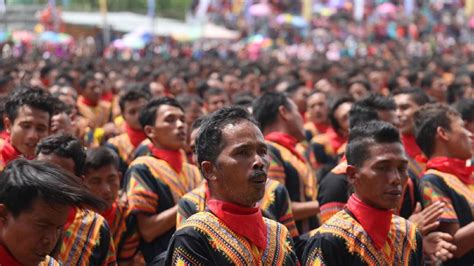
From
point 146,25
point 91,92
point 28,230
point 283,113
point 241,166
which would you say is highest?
point 241,166

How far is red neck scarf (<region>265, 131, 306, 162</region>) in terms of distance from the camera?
6.15m

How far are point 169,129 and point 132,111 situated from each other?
2402 millimetres

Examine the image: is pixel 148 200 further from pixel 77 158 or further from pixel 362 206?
pixel 362 206

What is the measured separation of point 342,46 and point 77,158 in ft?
93.9

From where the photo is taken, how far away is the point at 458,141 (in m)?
5.34

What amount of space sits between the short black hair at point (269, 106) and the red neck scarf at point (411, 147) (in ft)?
3.28

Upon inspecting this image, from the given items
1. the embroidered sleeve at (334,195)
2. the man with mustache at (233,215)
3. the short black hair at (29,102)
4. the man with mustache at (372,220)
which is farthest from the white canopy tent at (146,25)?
the man with mustache at (233,215)

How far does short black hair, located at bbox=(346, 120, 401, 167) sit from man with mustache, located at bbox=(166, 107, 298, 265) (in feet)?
2.64

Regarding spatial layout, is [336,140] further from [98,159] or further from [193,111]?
[98,159]

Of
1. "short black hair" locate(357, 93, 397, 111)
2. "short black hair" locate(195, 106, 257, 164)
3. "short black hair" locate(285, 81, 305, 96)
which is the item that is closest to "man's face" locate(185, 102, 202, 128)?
"short black hair" locate(357, 93, 397, 111)

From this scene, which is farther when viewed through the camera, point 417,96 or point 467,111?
point 417,96

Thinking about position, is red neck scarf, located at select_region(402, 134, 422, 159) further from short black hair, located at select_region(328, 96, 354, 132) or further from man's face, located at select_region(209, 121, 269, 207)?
man's face, located at select_region(209, 121, 269, 207)

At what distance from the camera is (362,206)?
13.0ft

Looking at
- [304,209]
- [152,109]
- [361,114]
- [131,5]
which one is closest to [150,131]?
[152,109]
